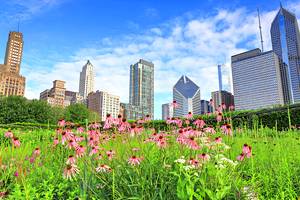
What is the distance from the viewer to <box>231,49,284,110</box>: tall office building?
390 feet

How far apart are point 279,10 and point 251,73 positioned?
329 ft

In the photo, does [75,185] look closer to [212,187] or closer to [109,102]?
[212,187]

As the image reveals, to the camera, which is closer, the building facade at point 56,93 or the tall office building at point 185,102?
the tall office building at point 185,102

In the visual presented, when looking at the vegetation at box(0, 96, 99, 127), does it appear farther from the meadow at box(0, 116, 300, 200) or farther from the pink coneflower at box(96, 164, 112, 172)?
the pink coneflower at box(96, 164, 112, 172)

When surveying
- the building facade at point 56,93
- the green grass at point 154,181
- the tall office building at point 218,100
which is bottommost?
the green grass at point 154,181

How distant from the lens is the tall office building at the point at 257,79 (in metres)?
119

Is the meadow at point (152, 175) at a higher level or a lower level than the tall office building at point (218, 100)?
lower

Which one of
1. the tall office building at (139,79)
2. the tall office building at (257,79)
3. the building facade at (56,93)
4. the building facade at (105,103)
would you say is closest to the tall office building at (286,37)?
the tall office building at (257,79)

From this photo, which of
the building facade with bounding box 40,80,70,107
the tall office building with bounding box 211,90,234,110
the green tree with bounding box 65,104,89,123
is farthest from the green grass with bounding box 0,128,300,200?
the building facade with bounding box 40,80,70,107

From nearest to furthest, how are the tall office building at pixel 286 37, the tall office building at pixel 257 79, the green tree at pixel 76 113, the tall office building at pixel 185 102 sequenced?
the tall office building at pixel 185 102
the green tree at pixel 76 113
the tall office building at pixel 257 79
the tall office building at pixel 286 37

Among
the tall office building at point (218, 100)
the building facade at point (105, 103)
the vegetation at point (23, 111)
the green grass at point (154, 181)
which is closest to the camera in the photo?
the green grass at point (154, 181)

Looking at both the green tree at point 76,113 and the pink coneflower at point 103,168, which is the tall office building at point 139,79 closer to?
the green tree at point 76,113

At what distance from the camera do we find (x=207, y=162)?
7.30ft

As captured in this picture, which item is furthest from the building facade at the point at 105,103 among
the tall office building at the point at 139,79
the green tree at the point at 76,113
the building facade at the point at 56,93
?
the green tree at the point at 76,113
